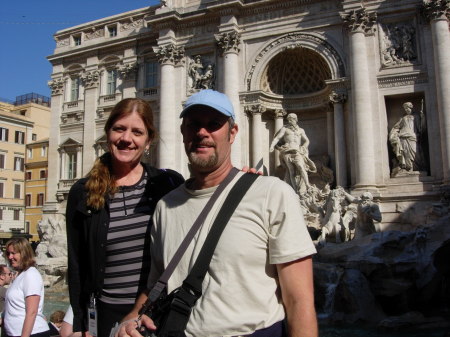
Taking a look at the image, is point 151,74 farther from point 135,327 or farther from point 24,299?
point 135,327

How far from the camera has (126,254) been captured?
8.50 ft

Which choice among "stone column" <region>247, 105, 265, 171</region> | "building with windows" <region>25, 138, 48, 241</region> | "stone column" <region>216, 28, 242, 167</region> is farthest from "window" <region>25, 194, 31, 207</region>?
"stone column" <region>247, 105, 265, 171</region>

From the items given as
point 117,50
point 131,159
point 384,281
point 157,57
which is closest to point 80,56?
point 117,50

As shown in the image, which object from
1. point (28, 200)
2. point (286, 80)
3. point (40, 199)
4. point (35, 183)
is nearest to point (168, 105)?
point (286, 80)

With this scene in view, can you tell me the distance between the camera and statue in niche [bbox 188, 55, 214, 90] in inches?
800

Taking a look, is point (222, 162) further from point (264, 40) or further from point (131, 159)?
point (264, 40)

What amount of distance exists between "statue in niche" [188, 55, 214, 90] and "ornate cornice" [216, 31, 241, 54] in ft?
4.34

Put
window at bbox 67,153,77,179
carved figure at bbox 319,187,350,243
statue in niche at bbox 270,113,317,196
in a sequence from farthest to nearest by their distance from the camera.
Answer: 1. window at bbox 67,153,77,179
2. statue in niche at bbox 270,113,317,196
3. carved figure at bbox 319,187,350,243

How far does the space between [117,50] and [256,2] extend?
8215mm

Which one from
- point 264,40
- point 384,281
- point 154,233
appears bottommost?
point 384,281

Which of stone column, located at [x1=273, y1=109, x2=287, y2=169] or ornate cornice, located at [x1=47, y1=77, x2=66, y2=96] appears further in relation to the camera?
ornate cornice, located at [x1=47, y1=77, x2=66, y2=96]

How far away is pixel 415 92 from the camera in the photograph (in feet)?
54.4

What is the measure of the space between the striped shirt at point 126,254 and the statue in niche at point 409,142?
15244 millimetres

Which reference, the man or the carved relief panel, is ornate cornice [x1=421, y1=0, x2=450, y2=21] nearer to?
the carved relief panel
